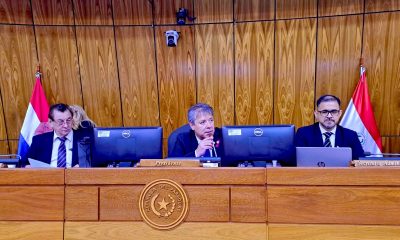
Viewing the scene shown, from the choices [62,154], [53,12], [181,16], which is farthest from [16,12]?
[62,154]

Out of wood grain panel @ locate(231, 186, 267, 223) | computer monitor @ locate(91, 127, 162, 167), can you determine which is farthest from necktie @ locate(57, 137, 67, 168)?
wood grain panel @ locate(231, 186, 267, 223)

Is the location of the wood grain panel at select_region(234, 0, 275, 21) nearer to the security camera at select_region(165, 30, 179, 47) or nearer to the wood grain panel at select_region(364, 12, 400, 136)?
the security camera at select_region(165, 30, 179, 47)

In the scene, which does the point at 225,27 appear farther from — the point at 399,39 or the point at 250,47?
the point at 399,39

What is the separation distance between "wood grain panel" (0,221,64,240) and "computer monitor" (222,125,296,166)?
3.01 feet

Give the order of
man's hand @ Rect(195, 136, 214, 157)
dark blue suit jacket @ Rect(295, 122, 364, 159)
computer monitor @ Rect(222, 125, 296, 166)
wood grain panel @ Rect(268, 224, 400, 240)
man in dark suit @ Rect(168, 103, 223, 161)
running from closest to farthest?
wood grain panel @ Rect(268, 224, 400, 240) → computer monitor @ Rect(222, 125, 296, 166) → man's hand @ Rect(195, 136, 214, 157) → man in dark suit @ Rect(168, 103, 223, 161) → dark blue suit jacket @ Rect(295, 122, 364, 159)

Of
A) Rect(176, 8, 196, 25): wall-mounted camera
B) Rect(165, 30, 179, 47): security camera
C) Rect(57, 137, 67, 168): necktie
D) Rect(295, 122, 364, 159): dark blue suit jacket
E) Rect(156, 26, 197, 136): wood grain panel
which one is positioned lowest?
Rect(57, 137, 67, 168): necktie

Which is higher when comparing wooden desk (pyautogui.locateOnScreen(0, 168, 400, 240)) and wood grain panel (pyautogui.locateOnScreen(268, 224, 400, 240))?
wooden desk (pyautogui.locateOnScreen(0, 168, 400, 240))

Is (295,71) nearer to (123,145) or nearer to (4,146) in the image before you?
(123,145)

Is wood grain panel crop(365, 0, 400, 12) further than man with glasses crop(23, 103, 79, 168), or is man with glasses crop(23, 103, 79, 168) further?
wood grain panel crop(365, 0, 400, 12)

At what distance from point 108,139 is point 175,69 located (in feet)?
6.97

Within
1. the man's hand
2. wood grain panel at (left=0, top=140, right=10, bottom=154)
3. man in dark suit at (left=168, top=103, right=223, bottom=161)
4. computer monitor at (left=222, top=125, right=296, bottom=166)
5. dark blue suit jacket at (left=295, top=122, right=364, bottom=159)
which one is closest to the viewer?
computer monitor at (left=222, top=125, right=296, bottom=166)

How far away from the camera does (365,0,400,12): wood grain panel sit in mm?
3629

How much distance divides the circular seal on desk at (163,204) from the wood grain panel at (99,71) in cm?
254

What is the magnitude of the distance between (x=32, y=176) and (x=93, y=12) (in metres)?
2.68
